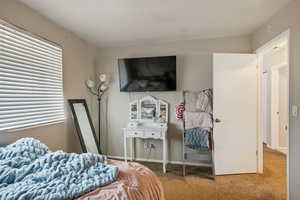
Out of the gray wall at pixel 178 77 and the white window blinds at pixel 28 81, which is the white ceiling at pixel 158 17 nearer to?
the gray wall at pixel 178 77

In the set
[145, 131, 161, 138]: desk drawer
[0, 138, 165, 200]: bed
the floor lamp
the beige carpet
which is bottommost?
the beige carpet

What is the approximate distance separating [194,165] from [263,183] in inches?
45.1

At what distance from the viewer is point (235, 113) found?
10.3 ft

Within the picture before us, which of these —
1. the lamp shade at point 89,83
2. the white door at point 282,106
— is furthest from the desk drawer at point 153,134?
the white door at point 282,106

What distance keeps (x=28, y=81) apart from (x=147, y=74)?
196cm

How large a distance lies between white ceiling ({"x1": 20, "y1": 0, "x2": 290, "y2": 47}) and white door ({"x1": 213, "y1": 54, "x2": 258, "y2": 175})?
21.4 inches

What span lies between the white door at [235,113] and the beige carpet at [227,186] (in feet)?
0.77

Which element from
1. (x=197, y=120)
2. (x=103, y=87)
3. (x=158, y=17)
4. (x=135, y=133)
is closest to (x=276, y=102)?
(x=197, y=120)

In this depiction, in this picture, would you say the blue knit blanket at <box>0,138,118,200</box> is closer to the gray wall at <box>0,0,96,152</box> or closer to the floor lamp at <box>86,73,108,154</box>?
the gray wall at <box>0,0,96,152</box>

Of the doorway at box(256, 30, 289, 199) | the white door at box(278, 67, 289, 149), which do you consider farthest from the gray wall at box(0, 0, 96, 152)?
the white door at box(278, 67, 289, 149)

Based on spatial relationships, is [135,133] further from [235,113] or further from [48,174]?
[48,174]

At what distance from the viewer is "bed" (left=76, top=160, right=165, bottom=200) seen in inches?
46.0

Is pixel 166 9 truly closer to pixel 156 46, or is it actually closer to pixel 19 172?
pixel 156 46

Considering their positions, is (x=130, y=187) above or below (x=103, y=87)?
below
